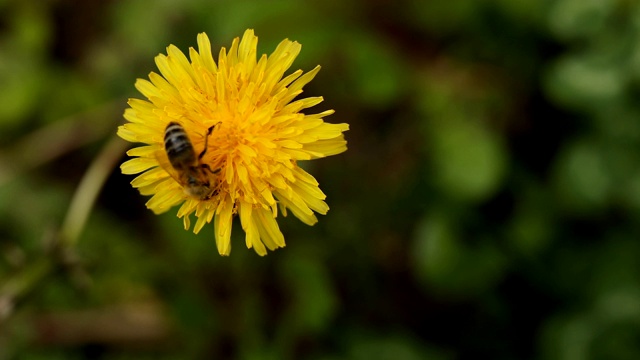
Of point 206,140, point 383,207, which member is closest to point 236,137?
point 206,140

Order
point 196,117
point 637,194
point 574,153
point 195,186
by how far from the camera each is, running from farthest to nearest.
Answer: point 574,153, point 637,194, point 196,117, point 195,186

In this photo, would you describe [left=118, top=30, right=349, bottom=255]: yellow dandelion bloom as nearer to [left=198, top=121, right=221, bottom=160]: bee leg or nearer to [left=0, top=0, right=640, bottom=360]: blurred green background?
[left=198, top=121, right=221, bottom=160]: bee leg

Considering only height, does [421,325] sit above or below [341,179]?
below

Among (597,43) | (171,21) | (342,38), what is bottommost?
(597,43)

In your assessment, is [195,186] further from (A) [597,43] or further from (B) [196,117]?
(A) [597,43]

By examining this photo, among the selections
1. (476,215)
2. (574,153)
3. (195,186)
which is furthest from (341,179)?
(195,186)

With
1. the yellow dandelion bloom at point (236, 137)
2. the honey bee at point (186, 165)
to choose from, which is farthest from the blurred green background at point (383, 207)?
the honey bee at point (186, 165)

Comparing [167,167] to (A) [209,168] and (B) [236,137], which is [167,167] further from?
(B) [236,137]
